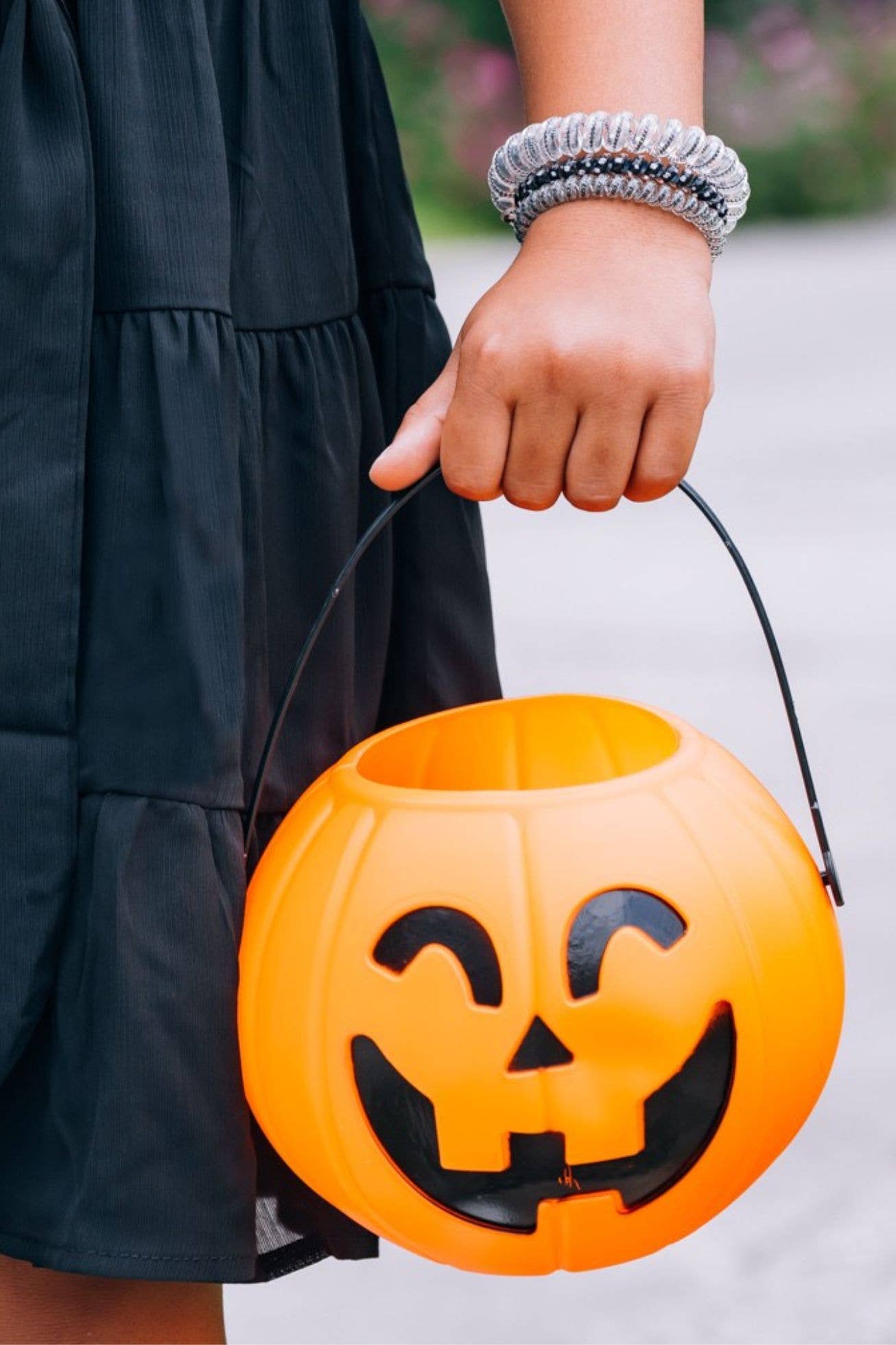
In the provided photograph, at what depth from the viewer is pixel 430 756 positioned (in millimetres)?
1323

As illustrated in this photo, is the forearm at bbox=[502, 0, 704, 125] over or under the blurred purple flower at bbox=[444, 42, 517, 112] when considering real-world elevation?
under

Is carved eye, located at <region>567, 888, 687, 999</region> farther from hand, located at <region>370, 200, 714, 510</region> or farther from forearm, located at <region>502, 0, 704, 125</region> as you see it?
forearm, located at <region>502, 0, 704, 125</region>

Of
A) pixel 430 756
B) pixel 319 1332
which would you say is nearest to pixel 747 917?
pixel 430 756

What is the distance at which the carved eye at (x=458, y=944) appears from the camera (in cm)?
107

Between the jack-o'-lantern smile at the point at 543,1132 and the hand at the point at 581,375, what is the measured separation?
0.25 m

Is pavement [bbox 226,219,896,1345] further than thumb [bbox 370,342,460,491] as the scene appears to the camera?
Yes

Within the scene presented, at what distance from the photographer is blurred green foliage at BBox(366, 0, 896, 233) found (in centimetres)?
1424

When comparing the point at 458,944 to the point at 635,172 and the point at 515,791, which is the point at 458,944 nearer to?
the point at 515,791

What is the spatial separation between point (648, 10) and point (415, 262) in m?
0.29

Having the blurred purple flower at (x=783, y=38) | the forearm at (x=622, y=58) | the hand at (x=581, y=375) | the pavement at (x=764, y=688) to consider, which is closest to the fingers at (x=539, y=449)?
the hand at (x=581, y=375)

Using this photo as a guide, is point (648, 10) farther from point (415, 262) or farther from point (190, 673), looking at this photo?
point (190, 673)

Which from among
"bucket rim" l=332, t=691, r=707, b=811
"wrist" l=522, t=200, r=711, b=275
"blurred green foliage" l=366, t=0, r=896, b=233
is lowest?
"bucket rim" l=332, t=691, r=707, b=811

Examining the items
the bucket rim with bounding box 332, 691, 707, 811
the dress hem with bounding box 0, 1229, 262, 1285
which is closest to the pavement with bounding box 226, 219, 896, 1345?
the dress hem with bounding box 0, 1229, 262, 1285

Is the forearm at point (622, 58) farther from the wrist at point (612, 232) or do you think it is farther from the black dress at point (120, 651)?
the black dress at point (120, 651)
